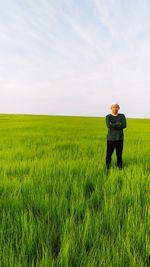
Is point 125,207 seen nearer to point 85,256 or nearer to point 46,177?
point 85,256

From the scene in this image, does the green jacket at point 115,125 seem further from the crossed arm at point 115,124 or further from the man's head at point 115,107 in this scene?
the man's head at point 115,107

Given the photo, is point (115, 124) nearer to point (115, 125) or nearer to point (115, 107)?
point (115, 125)

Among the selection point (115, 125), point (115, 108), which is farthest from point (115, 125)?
point (115, 108)

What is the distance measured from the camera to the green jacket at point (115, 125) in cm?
524

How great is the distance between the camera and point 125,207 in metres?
2.65

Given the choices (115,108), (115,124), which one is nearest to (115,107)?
(115,108)

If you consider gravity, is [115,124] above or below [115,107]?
below

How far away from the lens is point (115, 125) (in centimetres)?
522

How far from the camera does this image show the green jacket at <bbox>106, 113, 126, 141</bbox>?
5238 millimetres

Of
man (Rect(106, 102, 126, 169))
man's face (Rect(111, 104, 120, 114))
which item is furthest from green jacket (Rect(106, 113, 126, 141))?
man's face (Rect(111, 104, 120, 114))

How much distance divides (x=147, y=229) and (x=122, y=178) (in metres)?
1.99

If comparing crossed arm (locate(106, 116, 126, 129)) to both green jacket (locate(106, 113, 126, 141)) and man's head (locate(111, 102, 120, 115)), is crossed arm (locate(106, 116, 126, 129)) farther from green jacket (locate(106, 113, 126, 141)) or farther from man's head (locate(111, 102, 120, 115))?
man's head (locate(111, 102, 120, 115))

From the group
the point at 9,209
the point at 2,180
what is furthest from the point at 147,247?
the point at 2,180

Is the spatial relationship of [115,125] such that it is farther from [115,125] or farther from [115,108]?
[115,108]
